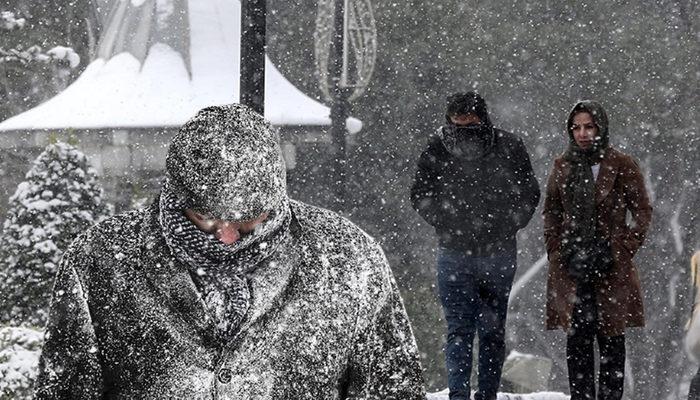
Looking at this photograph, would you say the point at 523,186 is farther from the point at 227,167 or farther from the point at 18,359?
the point at 227,167

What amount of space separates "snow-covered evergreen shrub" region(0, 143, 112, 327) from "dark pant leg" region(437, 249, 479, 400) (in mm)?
3264

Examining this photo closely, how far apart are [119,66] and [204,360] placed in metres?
16.4

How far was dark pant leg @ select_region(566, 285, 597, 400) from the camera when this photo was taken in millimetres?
6148

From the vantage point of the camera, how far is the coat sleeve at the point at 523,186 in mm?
6395

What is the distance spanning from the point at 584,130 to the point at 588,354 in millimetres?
1157

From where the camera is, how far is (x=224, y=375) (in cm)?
248

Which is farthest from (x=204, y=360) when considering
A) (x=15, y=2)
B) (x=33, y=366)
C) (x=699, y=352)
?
(x=15, y=2)

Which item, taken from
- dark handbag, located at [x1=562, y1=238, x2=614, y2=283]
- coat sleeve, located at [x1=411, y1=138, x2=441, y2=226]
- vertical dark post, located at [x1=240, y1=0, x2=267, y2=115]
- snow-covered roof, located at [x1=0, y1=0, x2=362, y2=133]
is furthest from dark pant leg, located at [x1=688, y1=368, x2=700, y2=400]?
snow-covered roof, located at [x1=0, y1=0, x2=362, y2=133]

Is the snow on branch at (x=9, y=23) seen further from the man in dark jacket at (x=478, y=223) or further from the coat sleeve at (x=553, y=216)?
the coat sleeve at (x=553, y=216)

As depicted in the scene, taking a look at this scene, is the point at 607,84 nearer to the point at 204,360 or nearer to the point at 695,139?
the point at 695,139

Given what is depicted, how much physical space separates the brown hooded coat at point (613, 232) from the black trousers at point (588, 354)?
4 centimetres

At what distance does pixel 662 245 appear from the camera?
21.9 meters

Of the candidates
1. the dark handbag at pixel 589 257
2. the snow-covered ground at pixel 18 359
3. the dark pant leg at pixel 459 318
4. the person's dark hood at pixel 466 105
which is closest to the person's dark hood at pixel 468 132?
the person's dark hood at pixel 466 105

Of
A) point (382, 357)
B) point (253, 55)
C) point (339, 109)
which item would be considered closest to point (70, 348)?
point (382, 357)
